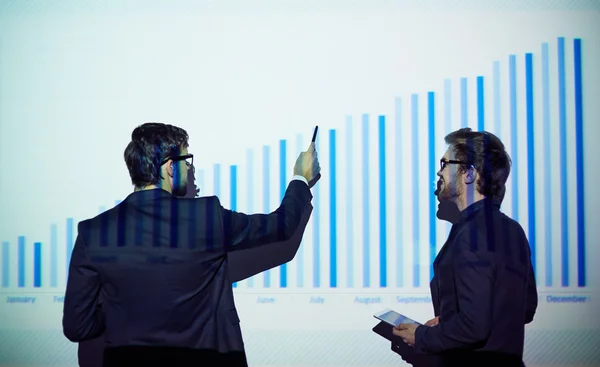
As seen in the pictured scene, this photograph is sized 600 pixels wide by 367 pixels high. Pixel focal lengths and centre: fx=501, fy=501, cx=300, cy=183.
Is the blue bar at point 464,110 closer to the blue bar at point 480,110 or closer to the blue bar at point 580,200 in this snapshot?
the blue bar at point 480,110

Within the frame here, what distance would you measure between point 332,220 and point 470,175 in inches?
20.6

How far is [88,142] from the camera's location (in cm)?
187

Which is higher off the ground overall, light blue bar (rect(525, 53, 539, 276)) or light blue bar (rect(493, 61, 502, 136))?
light blue bar (rect(493, 61, 502, 136))

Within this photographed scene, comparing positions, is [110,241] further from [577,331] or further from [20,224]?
[577,331]

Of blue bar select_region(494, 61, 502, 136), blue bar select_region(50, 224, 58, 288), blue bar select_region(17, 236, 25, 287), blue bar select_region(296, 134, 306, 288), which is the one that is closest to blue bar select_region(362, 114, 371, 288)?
blue bar select_region(296, 134, 306, 288)

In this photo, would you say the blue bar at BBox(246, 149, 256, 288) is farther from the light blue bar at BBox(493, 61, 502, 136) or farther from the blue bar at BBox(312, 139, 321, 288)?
the light blue bar at BBox(493, 61, 502, 136)

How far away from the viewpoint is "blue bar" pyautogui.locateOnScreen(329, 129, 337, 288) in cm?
183

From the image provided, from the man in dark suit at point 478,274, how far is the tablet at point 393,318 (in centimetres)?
6

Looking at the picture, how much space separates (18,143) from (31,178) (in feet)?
0.47

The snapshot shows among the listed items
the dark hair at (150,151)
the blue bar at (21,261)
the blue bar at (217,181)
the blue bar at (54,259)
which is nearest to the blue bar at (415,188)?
the blue bar at (217,181)

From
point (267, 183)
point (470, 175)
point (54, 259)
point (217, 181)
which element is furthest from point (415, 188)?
point (54, 259)

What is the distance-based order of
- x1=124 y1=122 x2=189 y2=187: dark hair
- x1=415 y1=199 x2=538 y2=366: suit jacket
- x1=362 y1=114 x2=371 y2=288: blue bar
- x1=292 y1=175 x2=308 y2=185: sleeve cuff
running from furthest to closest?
x1=362 y1=114 x2=371 y2=288: blue bar
x1=292 y1=175 x2=308 y2=185: sleeve cuff
x1=124 y1=122 x2=189 y2=187: dark hair
x1=415 y1=199 x2=538 y2=366: suit jacket

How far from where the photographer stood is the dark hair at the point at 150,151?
151 cm

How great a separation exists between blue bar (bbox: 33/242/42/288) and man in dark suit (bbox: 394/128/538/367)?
1.33m
